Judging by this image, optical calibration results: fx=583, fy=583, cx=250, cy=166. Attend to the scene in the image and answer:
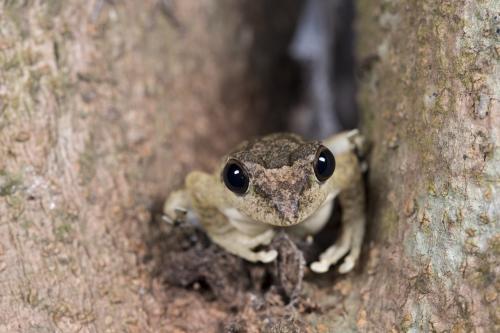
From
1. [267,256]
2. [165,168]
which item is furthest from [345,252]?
[165,168]

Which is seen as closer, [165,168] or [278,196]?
[278,196]

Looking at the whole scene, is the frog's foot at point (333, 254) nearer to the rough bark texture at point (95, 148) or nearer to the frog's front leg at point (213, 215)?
the frog's front leg at point (213, 215)

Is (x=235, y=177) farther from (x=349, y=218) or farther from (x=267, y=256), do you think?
(x=349, y=218)

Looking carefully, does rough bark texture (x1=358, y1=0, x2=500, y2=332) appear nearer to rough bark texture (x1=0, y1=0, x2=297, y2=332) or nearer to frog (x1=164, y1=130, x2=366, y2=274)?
frog (x1=164, y1=130, x2=366, y2=274)

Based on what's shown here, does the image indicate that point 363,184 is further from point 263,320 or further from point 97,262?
point 97,262

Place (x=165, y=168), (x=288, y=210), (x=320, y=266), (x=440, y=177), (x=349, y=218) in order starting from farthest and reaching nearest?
(x=165, y=168), (x=349, y=218), (x=320, y=266), (x=288, y=210), (x=440, y=177)

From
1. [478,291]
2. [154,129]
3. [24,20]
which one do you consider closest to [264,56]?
[154,129]
